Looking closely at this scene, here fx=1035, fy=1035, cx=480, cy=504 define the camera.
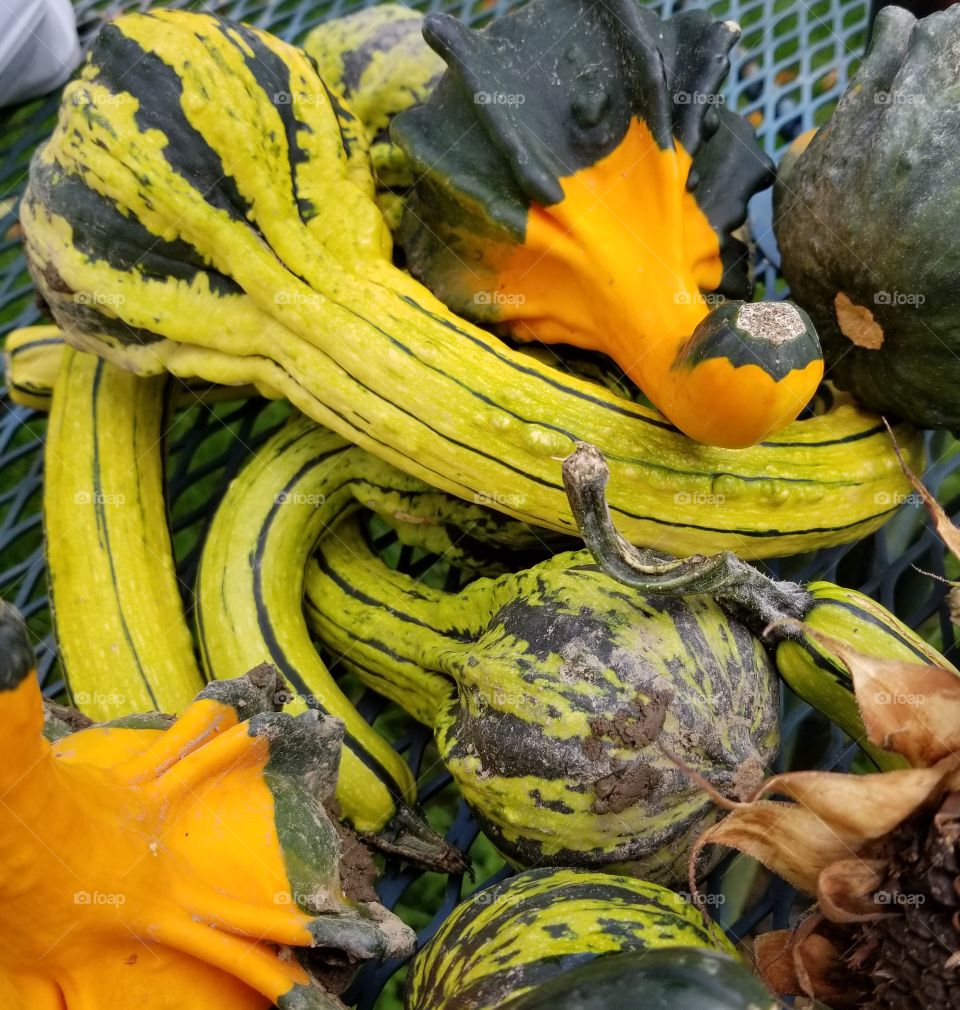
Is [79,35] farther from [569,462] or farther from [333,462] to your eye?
[569,462]

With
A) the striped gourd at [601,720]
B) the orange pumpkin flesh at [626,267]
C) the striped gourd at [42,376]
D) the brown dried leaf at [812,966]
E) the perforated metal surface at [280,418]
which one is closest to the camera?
the brown dried leaf at [812,966]

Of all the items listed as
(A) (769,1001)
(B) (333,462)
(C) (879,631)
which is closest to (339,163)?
(B) (333,462)

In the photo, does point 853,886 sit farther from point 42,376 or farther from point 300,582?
point 42,376

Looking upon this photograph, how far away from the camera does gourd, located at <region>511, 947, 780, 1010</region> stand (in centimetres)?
70

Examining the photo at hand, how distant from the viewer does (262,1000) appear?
0.87 meters

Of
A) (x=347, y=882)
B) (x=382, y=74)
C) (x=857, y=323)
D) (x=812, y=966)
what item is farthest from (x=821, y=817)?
(x=382, y=74)

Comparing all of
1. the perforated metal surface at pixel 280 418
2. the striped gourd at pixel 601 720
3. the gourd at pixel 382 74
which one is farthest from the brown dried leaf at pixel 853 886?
the gourd at pixel 382 74

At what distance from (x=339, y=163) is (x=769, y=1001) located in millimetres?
946

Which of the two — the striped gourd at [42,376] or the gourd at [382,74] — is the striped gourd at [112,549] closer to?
the striped gourd at [42,376]

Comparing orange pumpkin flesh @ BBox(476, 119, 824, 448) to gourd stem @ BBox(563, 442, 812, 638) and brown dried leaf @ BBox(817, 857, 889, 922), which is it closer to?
gourd stem @ BBox(563, 442, 812, 638)

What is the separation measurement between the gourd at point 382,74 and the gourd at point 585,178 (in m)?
0.16

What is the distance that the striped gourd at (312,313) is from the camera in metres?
1.07

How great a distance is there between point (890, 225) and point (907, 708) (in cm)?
50

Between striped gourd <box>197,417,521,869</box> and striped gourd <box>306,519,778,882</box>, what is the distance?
158 millimetres
